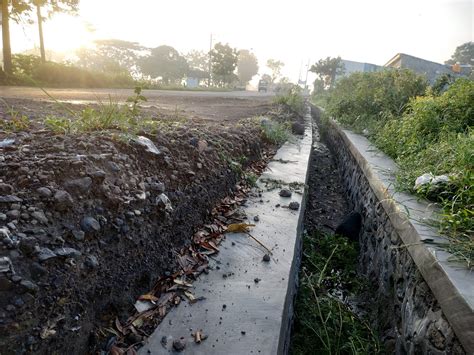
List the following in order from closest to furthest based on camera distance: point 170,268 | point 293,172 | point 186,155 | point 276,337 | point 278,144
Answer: point 276,337 < point 170,268 < point 186,155 < point 293,172 < point 278,144

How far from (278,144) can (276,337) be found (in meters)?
4.18

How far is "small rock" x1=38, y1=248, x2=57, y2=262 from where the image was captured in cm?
110

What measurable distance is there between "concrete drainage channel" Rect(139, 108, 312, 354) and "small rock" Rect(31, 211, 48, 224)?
1.97 feet

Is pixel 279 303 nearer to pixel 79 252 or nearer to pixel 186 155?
pixel 79 252

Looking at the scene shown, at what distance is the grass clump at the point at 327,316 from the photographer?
6.37 feet

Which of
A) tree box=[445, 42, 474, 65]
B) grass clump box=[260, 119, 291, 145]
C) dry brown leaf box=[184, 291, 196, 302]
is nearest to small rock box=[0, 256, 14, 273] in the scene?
dry brown leaf box=[184, 291, 196, 302]

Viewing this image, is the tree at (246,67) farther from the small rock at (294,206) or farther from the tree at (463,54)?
the small rock at (294,206)

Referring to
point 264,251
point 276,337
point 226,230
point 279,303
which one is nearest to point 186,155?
point 226,230

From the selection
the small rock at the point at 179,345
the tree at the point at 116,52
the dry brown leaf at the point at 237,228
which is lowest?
the small rock at the point at 179,345

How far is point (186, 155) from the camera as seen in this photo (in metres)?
2.42

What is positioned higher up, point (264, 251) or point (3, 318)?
point (3, 318)

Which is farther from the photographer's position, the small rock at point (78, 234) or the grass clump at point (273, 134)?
the grass clump at point (273, 134)

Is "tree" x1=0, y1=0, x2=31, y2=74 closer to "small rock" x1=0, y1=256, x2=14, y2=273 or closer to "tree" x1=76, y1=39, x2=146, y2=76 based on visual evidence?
"small rock" x1=0, y1=256, x2=14, y2=273

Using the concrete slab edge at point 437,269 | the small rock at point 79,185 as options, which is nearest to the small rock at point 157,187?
the small rock at point 79,185
